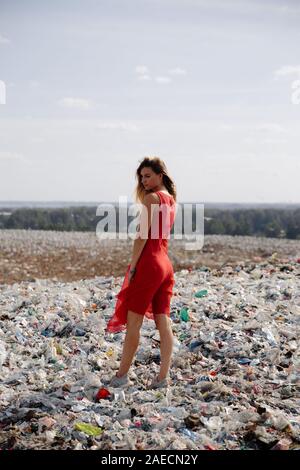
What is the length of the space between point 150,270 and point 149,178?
2.14 ft

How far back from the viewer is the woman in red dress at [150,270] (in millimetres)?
4020

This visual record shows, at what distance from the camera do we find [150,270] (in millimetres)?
4039

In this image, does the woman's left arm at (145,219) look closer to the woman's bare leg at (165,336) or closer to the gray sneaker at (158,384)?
the woman's bare leg at (165,336)

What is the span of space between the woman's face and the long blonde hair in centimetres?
3

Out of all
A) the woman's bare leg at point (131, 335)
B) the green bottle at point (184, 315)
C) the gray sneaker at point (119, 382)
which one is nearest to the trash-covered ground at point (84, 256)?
the green bottle at point (184, 315)

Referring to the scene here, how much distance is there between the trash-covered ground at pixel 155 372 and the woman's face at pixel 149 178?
1492 millimetres

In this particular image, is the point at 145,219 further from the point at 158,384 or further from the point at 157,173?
the point at 158,384

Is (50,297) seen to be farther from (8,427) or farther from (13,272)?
(13,272)

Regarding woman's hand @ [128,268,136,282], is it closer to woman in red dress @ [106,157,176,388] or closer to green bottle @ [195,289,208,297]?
woman in red dress @ [106,157,176,388]

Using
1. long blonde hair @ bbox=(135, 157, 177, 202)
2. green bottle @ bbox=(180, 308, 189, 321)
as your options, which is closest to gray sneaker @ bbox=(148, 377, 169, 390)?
long blonde hair @ bbox=(135, 157, 177, 202)
